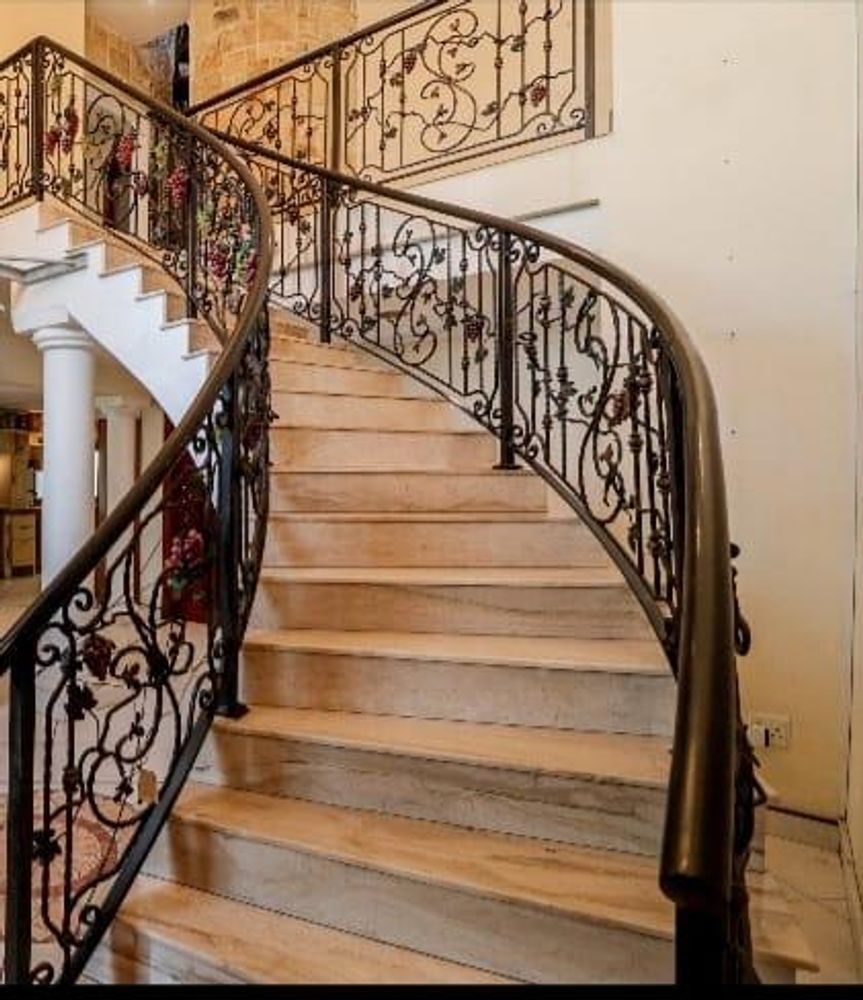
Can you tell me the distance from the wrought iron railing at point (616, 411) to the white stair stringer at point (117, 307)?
89cm

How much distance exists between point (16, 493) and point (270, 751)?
37.3ft

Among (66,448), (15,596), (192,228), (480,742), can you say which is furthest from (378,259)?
(15,596)

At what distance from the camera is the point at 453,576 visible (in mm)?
2205

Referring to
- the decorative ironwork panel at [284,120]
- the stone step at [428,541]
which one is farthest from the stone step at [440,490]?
the decorative ironwork panel at [284,120]

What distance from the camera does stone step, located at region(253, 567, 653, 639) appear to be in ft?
6.71

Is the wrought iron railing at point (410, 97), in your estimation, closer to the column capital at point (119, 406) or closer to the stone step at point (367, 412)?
the stone step at point (367, 412)

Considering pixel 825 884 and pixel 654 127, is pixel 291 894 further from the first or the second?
pixel 654 127

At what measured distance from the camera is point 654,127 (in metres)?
2.88

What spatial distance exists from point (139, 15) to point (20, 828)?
7.78 metres

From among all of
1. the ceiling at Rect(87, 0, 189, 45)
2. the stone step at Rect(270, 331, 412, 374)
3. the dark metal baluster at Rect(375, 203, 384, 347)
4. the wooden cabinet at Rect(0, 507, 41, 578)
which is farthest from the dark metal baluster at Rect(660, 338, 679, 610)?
the wooden cabinet at Rect(0, 507, 41, 578)

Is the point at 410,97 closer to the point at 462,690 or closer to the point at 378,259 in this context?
the point at 378,259

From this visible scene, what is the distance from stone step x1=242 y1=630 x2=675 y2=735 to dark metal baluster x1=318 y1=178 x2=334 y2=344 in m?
2.22

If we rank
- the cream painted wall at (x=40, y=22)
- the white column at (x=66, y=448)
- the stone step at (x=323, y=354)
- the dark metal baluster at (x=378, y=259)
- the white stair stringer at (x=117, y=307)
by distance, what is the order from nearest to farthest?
1. the white stair stringer at (x=117, y=307)
2. the stone step at (x=323, y=354)
3. the dark metal baluster at (x=378, y=259)
4. the white column at (x=66, y=448)
5. the cream painted wall at (x=40, y=22)

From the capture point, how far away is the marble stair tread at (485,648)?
178 centimetres
